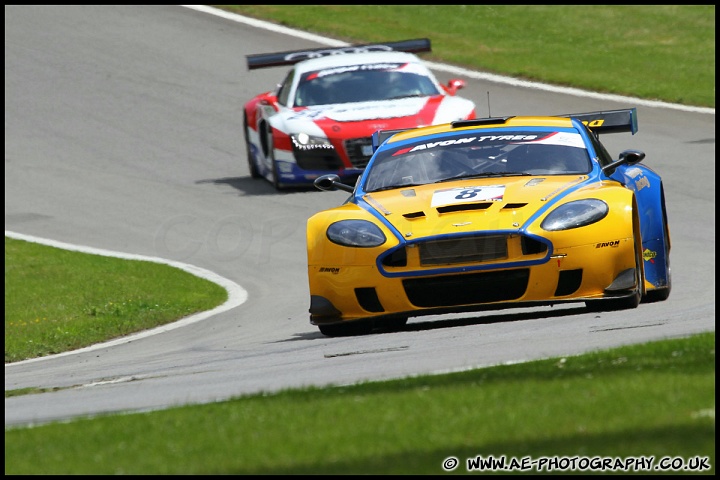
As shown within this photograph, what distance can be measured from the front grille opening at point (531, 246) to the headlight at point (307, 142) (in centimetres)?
861

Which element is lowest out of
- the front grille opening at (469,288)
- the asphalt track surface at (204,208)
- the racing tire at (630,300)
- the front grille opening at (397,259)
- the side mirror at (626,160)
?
the asphalt track surface at (204,208)

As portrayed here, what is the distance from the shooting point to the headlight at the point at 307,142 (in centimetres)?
1734

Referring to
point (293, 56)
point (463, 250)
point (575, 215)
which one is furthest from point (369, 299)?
point (293, 56)

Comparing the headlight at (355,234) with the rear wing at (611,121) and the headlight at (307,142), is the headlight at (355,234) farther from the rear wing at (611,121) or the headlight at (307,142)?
the headlight at (307,142)

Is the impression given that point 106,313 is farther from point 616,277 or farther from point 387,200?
point 616,277

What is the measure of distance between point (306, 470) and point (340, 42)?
24.5 meters

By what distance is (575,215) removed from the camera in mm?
8977

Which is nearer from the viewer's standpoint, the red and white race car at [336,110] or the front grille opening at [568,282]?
the front grille opening at [568,282]

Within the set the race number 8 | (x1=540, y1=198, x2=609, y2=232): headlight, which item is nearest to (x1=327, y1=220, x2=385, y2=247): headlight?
the race number 8

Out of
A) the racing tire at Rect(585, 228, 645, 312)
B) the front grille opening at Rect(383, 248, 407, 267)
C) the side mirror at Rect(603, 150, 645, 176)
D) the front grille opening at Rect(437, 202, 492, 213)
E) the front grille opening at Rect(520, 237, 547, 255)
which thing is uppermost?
the front grille opening at Rect(437, 202, 492, 213)

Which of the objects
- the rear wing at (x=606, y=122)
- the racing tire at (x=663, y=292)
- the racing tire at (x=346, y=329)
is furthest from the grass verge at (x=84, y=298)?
the racing tire at (x=663, y=292)

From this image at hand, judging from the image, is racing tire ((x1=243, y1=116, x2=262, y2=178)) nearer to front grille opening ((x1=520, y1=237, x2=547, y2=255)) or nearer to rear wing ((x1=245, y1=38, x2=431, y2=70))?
rear wing ((x1=245, y1=38, x2=431, y2=70))

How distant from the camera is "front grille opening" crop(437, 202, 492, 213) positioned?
9086 mm

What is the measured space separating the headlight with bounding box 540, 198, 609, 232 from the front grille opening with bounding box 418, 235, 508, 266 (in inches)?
11.8
